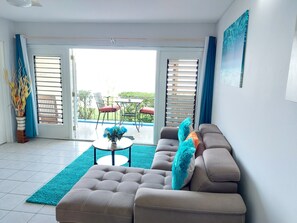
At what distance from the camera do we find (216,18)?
11.6 feet

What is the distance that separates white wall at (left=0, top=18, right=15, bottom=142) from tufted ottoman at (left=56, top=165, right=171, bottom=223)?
2996 mm

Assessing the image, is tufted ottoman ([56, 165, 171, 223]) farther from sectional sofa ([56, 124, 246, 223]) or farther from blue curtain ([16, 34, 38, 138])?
blue curtain ([16, 34, 38, 138])

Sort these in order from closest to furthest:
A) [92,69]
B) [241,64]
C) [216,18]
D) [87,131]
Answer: [241,64] → [216,18] → [87,131] → [92,69]

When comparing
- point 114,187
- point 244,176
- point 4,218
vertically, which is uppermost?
point 244,176

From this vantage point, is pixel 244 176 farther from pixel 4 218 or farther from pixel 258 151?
pixel 4 218

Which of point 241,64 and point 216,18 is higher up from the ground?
point 216,18

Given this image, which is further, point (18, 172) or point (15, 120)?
point (15, 120)

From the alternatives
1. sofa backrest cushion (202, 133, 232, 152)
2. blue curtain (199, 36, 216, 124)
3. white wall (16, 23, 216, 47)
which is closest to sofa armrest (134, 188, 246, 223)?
sofa backrest cushion (202, 133, 232, 152)

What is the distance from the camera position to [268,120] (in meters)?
1.45

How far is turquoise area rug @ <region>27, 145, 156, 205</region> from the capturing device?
2.54 m

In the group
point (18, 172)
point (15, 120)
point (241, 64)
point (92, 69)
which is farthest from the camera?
point (92, 69)

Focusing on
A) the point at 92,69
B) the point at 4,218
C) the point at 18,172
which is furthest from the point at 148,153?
the point at 92,69

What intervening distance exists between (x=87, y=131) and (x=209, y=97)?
326 centimetres

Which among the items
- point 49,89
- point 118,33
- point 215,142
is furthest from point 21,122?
point 215,142
